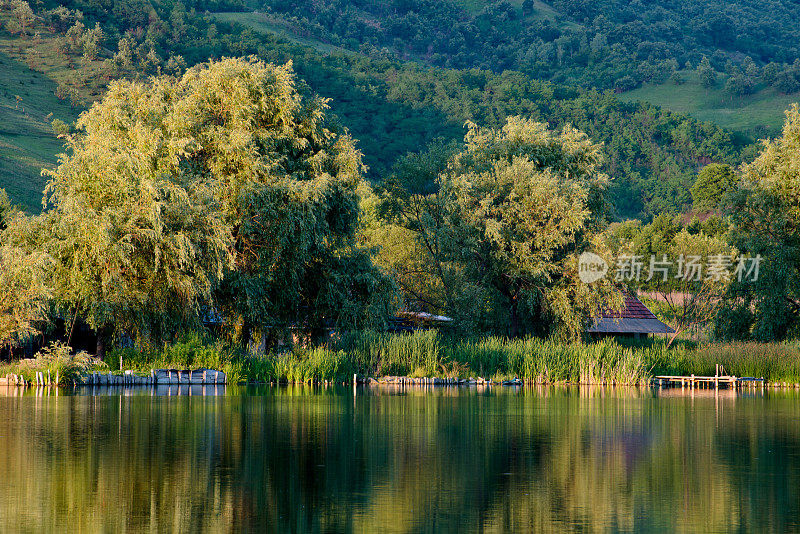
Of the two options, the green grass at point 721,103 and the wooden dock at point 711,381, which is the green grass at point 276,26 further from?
the wooden dock at point 711,381

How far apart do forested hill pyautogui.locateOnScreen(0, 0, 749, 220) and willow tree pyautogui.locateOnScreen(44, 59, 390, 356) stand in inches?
2322

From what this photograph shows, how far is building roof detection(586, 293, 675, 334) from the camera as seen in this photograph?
52.4m

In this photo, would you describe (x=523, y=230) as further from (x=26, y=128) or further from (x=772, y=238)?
(x=26, y=128)

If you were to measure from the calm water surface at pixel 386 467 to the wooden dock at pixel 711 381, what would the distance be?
1224 centimetres

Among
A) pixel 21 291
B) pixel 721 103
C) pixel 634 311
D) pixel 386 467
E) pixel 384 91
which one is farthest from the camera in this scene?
pixel 721 103

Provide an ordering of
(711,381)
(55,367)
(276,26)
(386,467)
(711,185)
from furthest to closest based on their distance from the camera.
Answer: (276,26) → (711,185) → (711,381) → (55,367) → (386,467)

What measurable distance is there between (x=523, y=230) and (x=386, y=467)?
30211 millimetres

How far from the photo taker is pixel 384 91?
4897 inches

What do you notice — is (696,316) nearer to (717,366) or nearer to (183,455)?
(717,366)

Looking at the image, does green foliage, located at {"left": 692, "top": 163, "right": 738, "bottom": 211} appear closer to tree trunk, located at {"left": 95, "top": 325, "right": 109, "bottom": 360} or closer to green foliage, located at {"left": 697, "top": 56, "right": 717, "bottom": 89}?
tree trunk, located at {"left": 95, "top": 325, "right": 109, "bottom": 360}

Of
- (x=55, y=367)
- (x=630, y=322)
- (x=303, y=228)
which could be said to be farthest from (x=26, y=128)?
(x=55, y=367)

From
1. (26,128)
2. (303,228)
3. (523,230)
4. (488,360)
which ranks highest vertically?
(26,128)

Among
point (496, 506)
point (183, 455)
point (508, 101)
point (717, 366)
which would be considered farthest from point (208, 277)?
point (508, 101)

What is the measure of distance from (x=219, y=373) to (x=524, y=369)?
12664 millimetres
